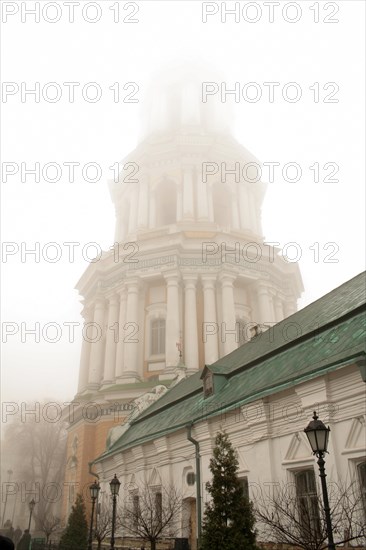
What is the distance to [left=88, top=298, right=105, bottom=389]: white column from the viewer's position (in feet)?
128

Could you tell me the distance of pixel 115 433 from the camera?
29328 millimetres

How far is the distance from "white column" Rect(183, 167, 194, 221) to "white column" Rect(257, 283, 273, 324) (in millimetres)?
8821

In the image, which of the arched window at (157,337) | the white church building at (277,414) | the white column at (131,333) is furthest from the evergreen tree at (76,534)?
the arched window at (157,337)

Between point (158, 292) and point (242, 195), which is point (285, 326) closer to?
point (158, 292)

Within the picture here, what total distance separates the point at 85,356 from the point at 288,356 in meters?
28.2

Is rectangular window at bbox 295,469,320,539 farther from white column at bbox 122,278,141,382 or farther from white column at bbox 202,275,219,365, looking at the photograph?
white column at bbox 122,278,141,382

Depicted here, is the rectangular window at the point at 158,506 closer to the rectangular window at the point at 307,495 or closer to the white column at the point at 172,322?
the rectangular window at the point at 307,495

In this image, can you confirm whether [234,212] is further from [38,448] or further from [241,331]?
[38,448]

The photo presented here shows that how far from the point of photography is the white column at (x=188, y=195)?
44500 millimetres

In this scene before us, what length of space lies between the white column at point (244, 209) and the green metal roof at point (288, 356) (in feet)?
78.1

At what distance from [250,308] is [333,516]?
30.5 meters

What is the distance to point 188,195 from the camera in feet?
150

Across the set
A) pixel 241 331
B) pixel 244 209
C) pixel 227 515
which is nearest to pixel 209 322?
pixel 241 331

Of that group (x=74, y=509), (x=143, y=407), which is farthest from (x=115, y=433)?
(x=74, y=509)
